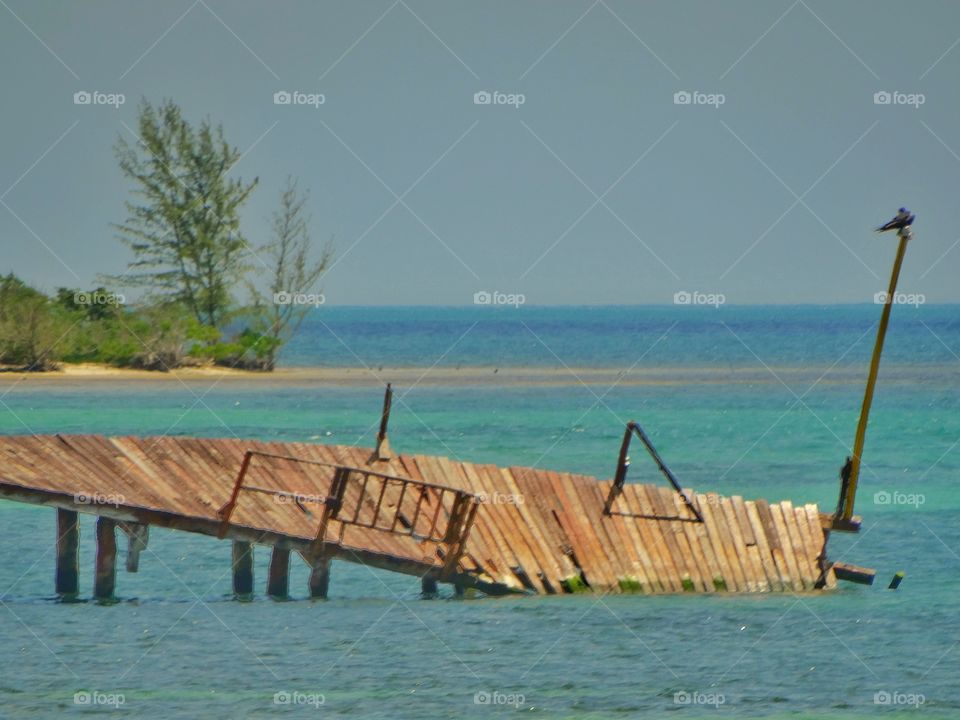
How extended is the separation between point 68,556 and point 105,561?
0.87 metres

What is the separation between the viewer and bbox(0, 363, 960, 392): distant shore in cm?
7631

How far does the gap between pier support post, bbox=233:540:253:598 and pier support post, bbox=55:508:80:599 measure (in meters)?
2.46

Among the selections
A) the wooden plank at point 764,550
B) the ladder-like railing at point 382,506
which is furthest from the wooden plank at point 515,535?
the wooden plank at point 764,550

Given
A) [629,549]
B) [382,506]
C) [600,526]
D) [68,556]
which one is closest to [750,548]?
[629,549]

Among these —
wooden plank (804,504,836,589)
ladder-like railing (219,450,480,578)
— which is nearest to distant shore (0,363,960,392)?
ladder-like railing (219,450,480,578)

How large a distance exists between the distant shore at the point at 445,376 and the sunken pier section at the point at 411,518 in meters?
45.3

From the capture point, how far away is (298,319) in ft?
279

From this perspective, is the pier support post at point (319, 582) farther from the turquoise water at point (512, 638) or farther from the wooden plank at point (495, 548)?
the wooden plank at point (495, 548)

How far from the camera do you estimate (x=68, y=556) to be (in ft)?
93.7

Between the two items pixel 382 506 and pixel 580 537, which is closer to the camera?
pixel 580 537

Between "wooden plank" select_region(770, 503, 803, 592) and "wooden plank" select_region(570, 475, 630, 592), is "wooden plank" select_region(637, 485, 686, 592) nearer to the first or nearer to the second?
"wooden plank" select_region(570, 475, 630, 592)

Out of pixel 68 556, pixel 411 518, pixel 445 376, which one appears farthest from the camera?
pixel 445 376

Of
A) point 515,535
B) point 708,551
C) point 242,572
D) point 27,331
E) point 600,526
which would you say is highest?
point 27,331

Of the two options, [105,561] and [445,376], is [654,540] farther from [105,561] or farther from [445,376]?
[445,376]
